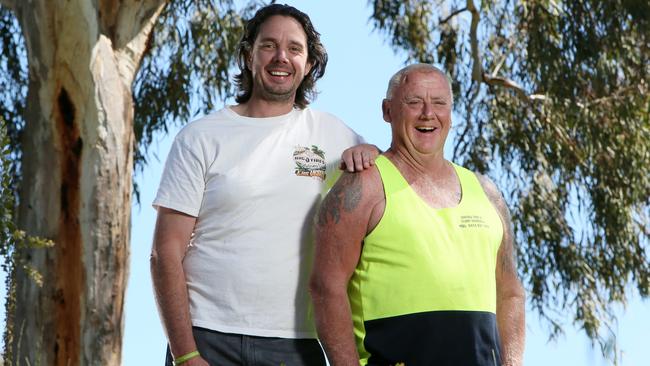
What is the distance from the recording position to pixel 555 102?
1022cm

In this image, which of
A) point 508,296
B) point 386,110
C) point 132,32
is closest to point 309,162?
point 386,110

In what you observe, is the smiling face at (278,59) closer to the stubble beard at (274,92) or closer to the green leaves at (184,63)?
the stubble beard at (274,92)

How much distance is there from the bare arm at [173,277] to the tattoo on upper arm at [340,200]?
37 cm

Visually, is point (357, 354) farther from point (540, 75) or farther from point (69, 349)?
point (540, 75)

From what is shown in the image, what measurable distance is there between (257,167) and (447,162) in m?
0.56

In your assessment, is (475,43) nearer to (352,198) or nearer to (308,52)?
(308,52)

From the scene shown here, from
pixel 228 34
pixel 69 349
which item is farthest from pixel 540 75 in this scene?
pixel 69 349

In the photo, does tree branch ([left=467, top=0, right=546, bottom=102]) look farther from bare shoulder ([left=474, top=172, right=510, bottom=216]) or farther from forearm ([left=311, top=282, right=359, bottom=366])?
forearm ([left=311, top=282, right=359, bottom=366])

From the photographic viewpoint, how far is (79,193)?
7527 millimetres

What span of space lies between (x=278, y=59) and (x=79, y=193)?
445 centimetres

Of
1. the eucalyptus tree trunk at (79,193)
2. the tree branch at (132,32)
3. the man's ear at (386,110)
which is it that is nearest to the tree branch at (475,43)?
the tree branch at (132,32)

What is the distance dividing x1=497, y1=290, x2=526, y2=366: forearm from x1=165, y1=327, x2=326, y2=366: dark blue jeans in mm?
614

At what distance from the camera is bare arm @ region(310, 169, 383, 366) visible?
3062mm

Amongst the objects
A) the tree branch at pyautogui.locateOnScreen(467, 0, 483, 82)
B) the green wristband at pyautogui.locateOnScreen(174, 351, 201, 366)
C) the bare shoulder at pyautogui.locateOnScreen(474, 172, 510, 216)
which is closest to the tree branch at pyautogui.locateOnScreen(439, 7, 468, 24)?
the tree branch at pyautogui.locateOnScreen(467, 0, 483, 82)
